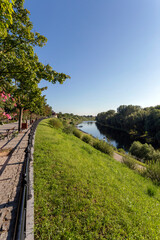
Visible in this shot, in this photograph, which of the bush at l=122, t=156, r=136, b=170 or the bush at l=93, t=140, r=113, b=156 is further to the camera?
the bush at l=93, t=140, r=113, b=156

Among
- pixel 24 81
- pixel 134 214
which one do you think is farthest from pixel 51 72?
pixel 134 214

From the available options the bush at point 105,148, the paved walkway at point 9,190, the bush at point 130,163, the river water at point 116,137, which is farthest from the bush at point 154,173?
the paved walkway at point 9,190

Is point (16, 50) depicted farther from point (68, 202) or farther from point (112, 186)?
point (112, 186)

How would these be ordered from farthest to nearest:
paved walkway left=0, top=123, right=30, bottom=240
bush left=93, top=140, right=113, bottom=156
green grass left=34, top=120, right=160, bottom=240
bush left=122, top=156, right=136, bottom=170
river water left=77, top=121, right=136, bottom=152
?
river water left=77, top=121, right=136, bottom=152 < bush left=93, top=140, right=113, bottom=156 < bush left=122, top=156, right=136, bottom=170 < green grass left=34, top=120, right=160, bottom=240 < paved walkway left=0, top=123, right=30, bottom=240

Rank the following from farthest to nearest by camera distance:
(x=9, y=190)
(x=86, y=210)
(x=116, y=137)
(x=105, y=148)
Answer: (x=116, y=137) < (x=105, y=148) < (x=9, y=190) < (x=86, y=210)

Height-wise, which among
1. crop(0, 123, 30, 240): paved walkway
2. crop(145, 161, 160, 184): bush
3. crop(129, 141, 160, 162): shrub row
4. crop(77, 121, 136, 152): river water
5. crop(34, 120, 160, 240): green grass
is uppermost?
crop(0, 123, 30, 240): paved walkway

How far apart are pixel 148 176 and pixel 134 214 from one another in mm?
5589

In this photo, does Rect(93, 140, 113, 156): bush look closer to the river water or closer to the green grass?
the river water

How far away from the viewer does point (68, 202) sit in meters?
2.96

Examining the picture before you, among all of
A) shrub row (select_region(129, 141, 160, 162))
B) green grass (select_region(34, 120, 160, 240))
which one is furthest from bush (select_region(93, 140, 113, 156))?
green grass (select_region(34, 120, 160, 240))

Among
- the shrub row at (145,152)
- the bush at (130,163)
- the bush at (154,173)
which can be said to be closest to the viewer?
the bush at (154,173)

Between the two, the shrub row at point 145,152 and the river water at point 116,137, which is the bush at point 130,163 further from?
the shrub row at point 145,152

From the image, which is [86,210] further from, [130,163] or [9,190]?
[130,163]

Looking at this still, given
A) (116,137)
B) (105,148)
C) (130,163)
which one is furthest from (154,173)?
(116,137)
